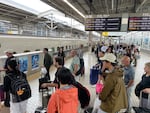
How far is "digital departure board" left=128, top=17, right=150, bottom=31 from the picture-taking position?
7.20 metres

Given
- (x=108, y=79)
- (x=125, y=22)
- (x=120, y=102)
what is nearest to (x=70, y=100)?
(x=108, y=79)

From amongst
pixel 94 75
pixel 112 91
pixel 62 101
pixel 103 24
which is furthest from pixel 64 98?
pixel 103 24

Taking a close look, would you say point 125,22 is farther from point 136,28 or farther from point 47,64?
point 47,64

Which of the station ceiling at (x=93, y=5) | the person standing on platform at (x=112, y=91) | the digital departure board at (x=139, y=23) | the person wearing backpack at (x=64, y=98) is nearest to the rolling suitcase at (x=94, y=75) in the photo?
the digital departure board at (x=139, y=23)

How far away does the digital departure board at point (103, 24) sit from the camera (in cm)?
764

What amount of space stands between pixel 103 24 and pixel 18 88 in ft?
19.0

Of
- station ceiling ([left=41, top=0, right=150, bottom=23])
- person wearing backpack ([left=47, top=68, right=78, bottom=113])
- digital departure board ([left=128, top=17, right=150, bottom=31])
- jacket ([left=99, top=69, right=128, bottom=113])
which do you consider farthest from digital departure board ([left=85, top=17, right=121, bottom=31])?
person wearing backpack ([left=47, top=68, right=78, bottom=113])

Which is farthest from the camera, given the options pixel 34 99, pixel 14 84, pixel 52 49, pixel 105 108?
pixel 52 49

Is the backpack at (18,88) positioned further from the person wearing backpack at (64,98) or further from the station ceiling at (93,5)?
the station ceiling at (93,5)

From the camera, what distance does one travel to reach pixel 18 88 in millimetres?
2844

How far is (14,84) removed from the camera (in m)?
2.83

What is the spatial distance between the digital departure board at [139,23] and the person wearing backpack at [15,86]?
226 inches

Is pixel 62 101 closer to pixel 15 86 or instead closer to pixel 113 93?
pixel 113 93

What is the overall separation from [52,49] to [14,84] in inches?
339
